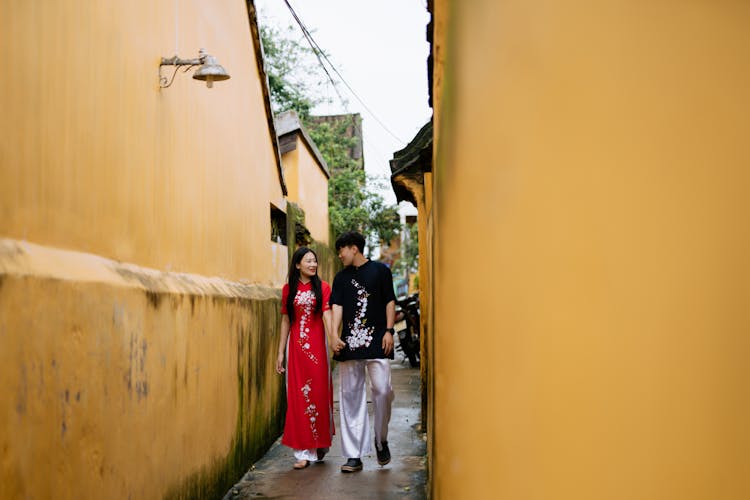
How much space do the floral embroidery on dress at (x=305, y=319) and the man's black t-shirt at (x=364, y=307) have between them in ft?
0.90

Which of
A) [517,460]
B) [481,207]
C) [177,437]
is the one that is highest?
[481,207]

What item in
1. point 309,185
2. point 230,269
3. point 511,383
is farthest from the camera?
point 309,185

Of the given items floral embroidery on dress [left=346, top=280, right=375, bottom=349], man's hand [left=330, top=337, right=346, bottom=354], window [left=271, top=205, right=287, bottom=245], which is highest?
window [left=271, top=205, right=287, bottom=245]

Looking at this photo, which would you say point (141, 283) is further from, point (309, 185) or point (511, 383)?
point (309, 185)

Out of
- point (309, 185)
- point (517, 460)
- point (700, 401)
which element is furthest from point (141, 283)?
point (309, 185)

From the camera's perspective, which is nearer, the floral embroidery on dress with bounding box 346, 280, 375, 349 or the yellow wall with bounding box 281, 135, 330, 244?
the floral embroidery on dress with bounding box 346, 280, 375, 349

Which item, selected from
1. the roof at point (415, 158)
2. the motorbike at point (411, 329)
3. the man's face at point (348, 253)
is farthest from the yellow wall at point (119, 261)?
the motorbike at point (411, 329)

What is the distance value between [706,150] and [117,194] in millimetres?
2886

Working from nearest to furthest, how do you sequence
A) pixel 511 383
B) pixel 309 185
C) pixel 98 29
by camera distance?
1. pixel 511 383
2. pixel 98 29
3. pixel 309 185

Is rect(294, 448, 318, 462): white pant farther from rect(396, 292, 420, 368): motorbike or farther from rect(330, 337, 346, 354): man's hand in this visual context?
rect(396, 292, 420, 368): motorbike

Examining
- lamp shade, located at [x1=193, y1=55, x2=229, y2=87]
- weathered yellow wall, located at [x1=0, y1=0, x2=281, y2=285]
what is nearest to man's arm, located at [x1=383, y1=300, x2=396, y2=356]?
weathered yellow wall, located at [x1=0, y1=0, x2=281, y2=285]

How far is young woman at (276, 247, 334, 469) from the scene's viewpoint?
7.37 meters

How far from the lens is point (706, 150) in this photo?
225 cm

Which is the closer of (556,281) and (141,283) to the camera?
(556,281)
